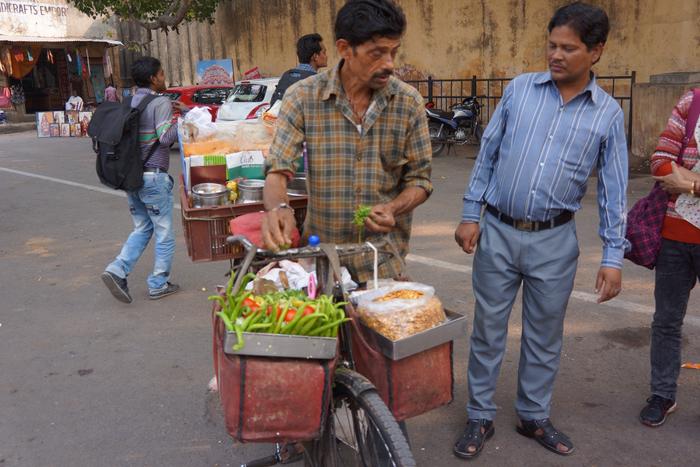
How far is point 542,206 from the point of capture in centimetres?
287

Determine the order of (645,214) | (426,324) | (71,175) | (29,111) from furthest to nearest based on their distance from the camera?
(29,111) → (71,175) → (645,214) → (426,324)

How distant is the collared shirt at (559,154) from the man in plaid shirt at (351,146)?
42 cm

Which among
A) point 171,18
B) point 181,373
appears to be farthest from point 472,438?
point 171,18

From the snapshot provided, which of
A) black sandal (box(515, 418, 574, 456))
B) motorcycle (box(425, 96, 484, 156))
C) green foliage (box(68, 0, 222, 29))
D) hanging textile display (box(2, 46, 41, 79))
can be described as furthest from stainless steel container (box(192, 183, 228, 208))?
hanging textile display (box(2, 46, 41, 79))

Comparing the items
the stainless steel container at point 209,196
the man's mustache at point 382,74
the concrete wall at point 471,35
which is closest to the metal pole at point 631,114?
the concrete wall at point 471,35

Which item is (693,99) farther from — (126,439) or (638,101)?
(638,101)

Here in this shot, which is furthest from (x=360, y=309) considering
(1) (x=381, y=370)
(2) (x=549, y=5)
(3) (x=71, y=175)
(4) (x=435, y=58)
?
(4) (x=435, y=58)

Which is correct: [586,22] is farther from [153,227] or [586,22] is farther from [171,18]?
[171,18]

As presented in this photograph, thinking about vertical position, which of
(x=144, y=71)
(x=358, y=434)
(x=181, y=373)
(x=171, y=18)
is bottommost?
(x=181, y=373)

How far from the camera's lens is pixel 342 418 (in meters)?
2.38

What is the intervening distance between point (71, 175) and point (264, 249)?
409 inches

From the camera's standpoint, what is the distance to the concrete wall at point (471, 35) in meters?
11.9

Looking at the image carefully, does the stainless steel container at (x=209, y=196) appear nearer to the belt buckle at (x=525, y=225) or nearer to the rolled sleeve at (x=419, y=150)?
the rolled sleeve at (x=419, y=150)

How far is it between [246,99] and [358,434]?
37.2 feet
